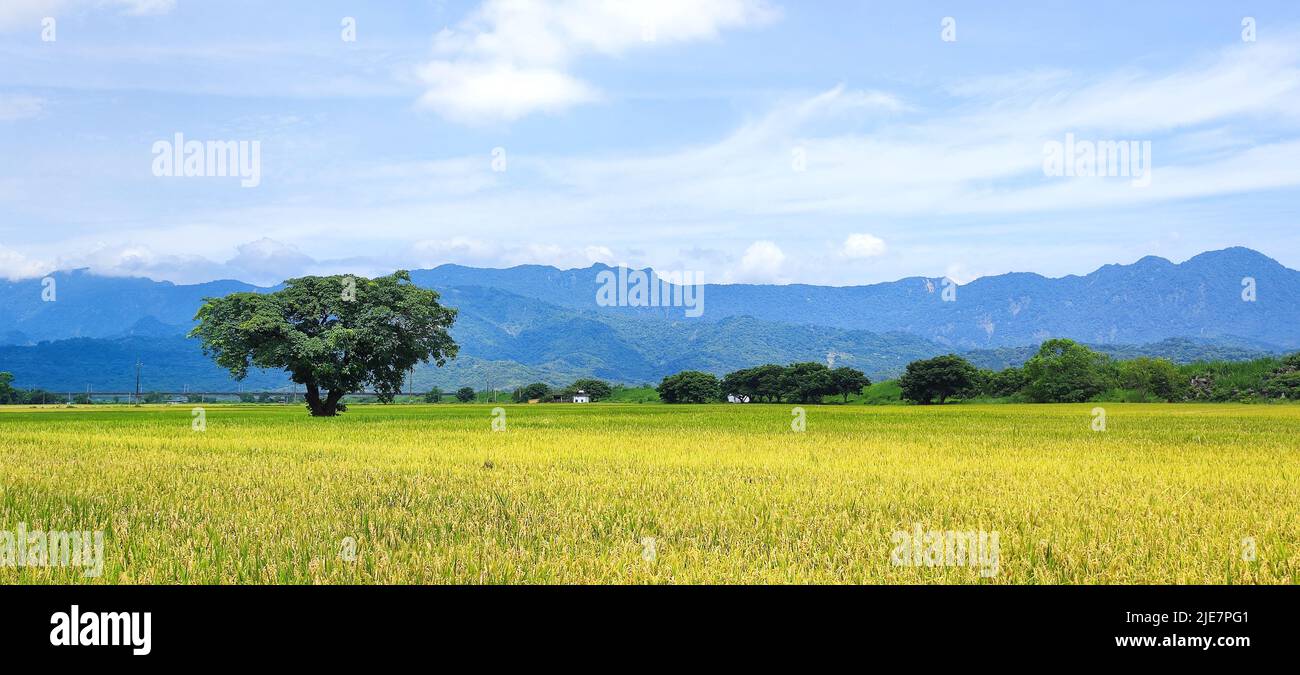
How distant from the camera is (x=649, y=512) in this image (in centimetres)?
1091

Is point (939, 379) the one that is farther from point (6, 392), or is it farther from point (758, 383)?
point (6, 392)

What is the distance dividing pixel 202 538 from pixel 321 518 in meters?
1.68

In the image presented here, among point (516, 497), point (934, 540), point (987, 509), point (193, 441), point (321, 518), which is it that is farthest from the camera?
point (193, 441)

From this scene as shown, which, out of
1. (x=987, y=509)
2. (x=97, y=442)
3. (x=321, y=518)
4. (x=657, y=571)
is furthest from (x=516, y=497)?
(x=97, y=442)

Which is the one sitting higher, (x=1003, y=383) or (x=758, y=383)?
(x=758, y=383)

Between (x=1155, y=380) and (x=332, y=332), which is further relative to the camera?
(x=1155, y=380)

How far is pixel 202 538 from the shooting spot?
8953mm

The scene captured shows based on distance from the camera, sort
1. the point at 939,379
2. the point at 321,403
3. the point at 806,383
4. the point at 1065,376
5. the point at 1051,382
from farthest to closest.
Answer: the point at 806,383 < the point at 1065,376 < the point at 1051,382 < the point at 939,379 < the point at 321,403

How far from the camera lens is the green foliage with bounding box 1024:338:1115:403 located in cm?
10569

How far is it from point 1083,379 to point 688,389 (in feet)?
169

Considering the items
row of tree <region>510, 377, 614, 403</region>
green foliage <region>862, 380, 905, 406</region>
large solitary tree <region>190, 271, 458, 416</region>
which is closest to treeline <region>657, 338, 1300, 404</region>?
green foliage <region>862, 380, 905, 406</region>
